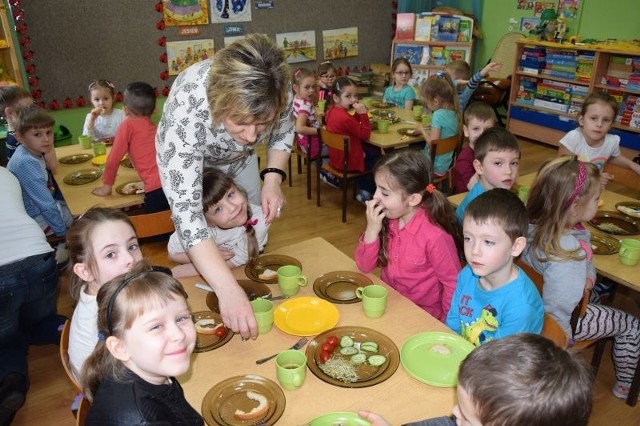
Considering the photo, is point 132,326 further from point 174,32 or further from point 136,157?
→ point 174,32

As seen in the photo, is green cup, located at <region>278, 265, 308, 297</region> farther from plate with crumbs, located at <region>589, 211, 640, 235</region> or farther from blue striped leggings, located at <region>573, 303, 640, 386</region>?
plate with crumbs, located at <region>589, 211, 640, 235</region>

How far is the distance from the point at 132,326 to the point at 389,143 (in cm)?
335

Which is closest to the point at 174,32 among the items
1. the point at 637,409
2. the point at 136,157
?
the point at 136,157

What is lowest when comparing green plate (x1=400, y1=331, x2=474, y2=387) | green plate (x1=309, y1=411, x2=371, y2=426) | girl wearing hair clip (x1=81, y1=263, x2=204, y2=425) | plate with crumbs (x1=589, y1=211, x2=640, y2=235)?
plate with crumbs (x1=589, y1=211, x2=640, y2=235)

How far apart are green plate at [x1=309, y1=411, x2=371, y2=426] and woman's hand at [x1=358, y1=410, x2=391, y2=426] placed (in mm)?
17

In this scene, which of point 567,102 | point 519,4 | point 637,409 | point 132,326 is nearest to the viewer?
point 132,326

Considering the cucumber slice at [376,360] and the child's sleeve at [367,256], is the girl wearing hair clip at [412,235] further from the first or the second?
the cucumber slice at [376,360]

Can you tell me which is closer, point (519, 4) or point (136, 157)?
point (136, 157)

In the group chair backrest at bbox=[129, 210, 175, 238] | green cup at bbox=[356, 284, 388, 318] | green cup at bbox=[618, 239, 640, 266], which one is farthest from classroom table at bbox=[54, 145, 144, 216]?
green cup at bbox=[618, 239, 640, 266]

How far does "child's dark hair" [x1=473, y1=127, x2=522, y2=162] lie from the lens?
116 inches

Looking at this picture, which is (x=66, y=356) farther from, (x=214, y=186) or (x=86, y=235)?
(x=214, y=186)

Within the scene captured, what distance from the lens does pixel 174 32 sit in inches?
252

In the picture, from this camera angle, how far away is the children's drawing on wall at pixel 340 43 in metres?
7.54

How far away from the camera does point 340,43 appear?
7.67 meters
